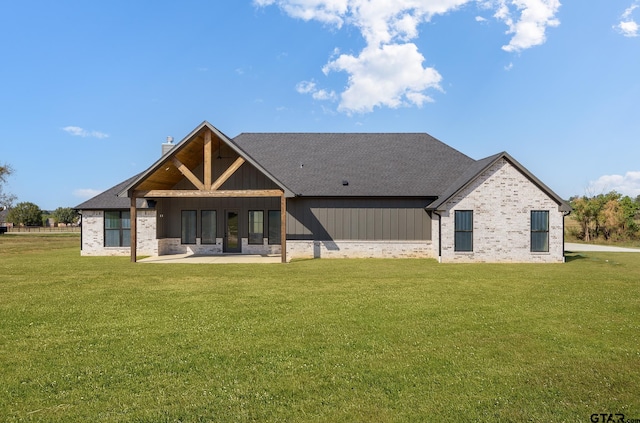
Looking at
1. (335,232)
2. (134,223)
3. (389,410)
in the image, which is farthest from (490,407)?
(134,223)

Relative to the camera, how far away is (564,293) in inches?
437

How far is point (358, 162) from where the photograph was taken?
930 inches

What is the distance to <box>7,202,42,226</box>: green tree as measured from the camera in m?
83.4

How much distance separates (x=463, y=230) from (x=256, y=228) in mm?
11215

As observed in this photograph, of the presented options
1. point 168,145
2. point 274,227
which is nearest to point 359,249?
point 274,227

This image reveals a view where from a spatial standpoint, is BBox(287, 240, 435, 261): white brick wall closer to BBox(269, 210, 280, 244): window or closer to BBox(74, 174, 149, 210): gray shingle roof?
BBox(269, 210, 280, 244): window

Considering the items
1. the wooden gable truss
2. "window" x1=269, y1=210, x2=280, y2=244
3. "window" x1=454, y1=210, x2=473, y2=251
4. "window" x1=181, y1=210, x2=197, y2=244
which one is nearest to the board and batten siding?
"window" x1=269, y1=210, x2=280, y2=244

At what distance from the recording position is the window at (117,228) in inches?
869

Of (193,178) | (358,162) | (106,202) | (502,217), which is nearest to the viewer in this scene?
(193,178)

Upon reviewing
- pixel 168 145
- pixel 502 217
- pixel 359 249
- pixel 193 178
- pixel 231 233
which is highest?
pixel 168 145

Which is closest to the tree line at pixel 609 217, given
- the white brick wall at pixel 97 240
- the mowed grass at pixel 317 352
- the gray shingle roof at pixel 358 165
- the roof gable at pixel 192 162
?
the gray shingle roof at pixel 358 165

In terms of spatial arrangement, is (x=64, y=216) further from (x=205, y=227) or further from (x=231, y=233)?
(x=231, y=233)

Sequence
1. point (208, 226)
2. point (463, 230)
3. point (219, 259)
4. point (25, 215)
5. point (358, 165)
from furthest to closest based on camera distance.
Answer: point (25, 215), point (358, 165), point (208, 226), point (219, 259), point (463, 230)

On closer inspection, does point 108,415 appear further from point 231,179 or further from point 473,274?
point 231,179
